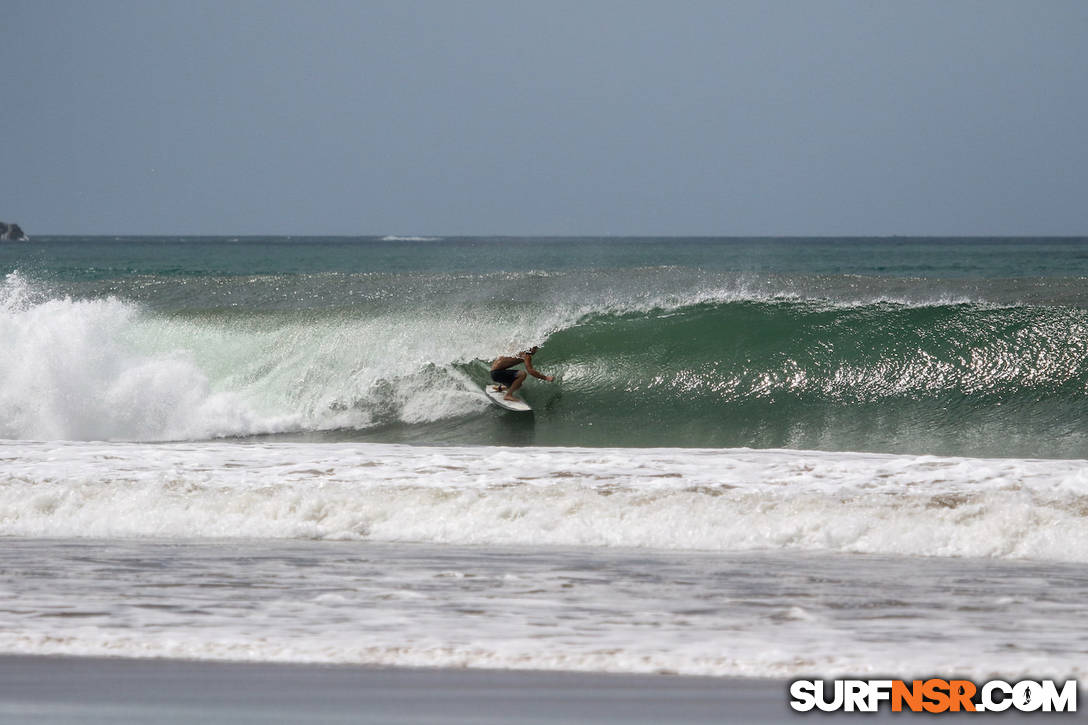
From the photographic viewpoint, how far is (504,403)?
12180 millimetres

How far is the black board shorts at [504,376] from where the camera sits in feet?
40.6

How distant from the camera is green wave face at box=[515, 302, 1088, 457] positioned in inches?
434

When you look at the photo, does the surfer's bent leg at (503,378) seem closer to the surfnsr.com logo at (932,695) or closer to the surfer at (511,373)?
the surfer at (511,373)

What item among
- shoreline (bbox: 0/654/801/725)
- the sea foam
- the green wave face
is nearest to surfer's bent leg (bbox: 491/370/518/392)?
the green wave face

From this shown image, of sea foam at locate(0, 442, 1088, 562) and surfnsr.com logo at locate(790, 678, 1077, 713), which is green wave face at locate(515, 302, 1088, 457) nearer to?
sea foam at locate(0, 442, 1088, 562)

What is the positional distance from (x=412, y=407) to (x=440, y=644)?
853cm

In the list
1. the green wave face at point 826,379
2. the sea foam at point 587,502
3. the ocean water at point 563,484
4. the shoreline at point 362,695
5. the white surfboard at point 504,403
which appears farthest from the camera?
the white surfboard at point 504,403

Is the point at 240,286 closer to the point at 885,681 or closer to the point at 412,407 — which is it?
the point at 412,407

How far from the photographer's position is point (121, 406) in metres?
12.1

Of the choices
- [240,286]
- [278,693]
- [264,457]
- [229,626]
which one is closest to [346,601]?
[229,626]

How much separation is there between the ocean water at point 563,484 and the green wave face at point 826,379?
0.04 metres

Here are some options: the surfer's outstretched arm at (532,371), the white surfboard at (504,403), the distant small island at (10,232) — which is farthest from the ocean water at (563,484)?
the distant small island at (10,232)

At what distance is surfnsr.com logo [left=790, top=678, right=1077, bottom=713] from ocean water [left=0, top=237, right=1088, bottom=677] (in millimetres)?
125

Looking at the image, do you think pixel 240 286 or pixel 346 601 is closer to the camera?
pixel 346 601
